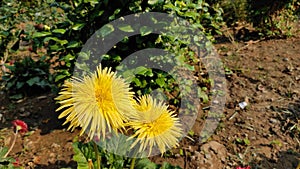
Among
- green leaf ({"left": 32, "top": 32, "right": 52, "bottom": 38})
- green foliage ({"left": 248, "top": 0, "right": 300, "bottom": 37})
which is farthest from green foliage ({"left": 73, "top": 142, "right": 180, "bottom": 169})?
green foliage ({"left": 248, "top": 0, "right": 300, "bottom": 37})

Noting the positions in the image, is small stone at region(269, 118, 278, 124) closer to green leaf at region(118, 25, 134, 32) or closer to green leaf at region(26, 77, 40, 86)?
green leaf at region(118, 25, 134, 32)

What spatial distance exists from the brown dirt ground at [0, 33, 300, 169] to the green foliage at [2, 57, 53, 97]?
127 mm

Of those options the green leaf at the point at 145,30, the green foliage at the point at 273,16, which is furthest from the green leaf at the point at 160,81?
the green foliage at the point at 273,16

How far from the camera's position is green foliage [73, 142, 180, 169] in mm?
1688

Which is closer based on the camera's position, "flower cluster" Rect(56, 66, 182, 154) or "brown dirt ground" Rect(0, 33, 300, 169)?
"flower cluster" Rect(56, 66, 182, 154)

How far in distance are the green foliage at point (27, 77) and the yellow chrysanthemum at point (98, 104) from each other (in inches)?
90.0

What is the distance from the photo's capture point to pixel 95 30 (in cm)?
239

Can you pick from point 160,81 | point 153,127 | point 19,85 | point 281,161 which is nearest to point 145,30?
point 160,81

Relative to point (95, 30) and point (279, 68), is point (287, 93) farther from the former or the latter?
point (95, 30)

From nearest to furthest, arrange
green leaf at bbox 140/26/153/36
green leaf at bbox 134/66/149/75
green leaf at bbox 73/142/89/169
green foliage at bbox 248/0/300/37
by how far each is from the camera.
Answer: green leaf at bbox 73/142/89/169
green leaf at bbox 140/26/153/36
green leaf at bbox 134/66/149/75
green foliage at bbox 248/0/300/37

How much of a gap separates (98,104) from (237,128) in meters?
1.92

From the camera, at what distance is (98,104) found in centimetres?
109

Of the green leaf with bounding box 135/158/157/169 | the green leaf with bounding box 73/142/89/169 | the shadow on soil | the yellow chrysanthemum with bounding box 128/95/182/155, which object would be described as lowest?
the shadow on soil

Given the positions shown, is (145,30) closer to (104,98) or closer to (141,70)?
(141,70)
